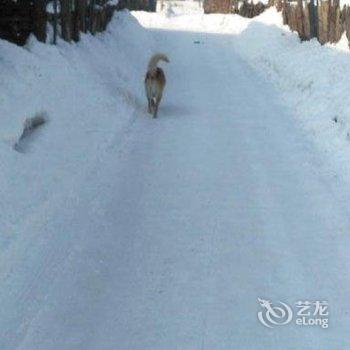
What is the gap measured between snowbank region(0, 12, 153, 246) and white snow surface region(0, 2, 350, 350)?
0.03 m

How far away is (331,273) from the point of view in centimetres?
509

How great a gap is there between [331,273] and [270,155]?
3411 mm

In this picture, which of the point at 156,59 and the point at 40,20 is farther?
the point at 40,20

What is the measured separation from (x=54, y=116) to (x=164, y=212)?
9.43 ft

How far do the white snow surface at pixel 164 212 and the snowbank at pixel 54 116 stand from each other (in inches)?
1.2

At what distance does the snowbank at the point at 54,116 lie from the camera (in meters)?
6.34

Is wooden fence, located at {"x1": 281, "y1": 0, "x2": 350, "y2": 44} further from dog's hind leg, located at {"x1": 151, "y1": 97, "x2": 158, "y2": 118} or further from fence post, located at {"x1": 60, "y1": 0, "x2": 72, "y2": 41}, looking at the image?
fence post, located at {"x1": 60, "y1": 0, "x2": 72, "y2": 41}

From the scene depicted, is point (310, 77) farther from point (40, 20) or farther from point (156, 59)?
point (40, 20)

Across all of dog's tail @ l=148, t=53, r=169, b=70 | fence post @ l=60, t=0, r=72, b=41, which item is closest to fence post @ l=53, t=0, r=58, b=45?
fence post @ l=60, t=0, r=72, b=41

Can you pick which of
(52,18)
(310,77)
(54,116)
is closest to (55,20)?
(52,18)

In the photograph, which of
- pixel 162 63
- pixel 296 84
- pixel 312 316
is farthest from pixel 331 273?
pixel 162 63

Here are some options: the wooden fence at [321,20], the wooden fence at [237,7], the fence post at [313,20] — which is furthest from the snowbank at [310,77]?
the wooden fence at [237,7]

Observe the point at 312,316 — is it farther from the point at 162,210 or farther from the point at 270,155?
the point at 270,155

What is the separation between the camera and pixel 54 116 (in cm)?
842
